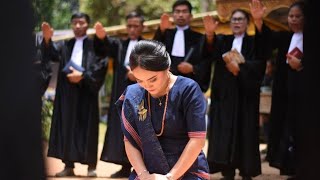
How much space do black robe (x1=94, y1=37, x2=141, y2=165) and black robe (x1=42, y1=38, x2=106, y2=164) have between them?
0.15m

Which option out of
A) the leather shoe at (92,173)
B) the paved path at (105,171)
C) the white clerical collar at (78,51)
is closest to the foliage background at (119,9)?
the paved path at (105,171)

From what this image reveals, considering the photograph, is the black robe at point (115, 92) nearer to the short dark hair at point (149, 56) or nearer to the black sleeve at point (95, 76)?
the black sleeve at point (95, 76)

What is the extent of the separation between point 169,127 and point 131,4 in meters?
12.5

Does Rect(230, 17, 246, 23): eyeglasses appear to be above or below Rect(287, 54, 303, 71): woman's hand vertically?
above

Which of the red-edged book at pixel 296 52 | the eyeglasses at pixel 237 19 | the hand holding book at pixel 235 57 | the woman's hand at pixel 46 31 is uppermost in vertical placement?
the eyeglasses at pixel 237 19

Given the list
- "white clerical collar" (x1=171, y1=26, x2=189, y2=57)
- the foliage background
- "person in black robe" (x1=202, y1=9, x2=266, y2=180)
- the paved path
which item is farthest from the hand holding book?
the foliage background

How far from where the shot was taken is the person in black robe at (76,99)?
7008mm

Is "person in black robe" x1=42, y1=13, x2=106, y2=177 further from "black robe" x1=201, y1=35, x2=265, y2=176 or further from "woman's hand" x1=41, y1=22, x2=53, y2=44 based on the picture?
"black robe" x1=201, y1=35, x2=265, y2=176

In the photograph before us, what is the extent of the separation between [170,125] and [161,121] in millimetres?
61

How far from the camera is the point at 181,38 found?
685 cm

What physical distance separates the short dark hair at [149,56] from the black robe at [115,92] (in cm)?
353

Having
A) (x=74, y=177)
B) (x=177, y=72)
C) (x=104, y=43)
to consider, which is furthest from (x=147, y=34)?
(x=74, y=177)

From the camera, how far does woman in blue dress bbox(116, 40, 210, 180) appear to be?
330 centimetres

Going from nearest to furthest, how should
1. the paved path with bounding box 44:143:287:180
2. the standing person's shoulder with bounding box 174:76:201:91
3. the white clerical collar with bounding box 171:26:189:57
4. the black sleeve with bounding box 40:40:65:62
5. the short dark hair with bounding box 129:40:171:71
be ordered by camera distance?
the short dark hair with bounding box 129:40:171:71, the standing person's shoulder with bounding box 174:76:201:91, the paved path with bounding box 44:143:287:180, the white clerical collar with bounding box 171:26:189:57, the black sleeve with bounding box 40:40:65:62
